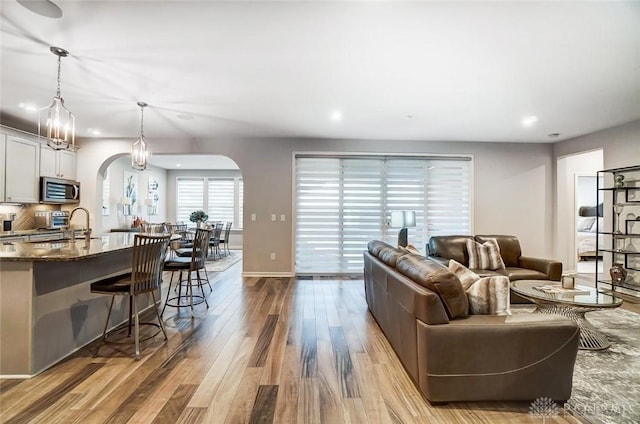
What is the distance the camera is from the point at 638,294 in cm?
449

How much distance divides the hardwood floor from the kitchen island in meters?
0.14

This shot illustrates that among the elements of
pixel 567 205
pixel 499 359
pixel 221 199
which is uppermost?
Answer: pixel 221 199

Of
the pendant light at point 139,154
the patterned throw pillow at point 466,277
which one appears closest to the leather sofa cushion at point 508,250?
the patterned throw pillow at point 466,277

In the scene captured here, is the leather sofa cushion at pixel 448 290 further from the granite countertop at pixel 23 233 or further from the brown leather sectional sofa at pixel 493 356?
the granite countertop at pixel 23 233

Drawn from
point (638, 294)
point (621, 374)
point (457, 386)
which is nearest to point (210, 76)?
point (457, 386)

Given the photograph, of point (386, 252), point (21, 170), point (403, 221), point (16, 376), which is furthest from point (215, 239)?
point (386, 252)

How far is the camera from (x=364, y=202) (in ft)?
19.9

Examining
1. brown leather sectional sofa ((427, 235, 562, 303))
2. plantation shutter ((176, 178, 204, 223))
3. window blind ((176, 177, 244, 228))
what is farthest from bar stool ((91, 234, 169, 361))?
plantation shutter ((176, 178, 204, 223))

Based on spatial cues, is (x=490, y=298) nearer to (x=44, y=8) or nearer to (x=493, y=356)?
(x=493, y=356)

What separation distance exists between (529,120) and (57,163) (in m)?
7.83

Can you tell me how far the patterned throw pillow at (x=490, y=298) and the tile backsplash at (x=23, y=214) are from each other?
6.79 m

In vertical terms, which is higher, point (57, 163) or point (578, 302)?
point (57, 163)

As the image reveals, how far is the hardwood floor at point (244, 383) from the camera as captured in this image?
183cm

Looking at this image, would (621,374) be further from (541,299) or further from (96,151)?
(96,151)
